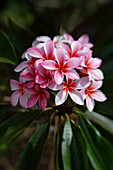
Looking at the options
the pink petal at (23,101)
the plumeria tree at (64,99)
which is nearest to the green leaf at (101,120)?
the plumeria tree at (64,99)

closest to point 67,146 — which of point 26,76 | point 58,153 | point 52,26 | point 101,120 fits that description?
point 58,153

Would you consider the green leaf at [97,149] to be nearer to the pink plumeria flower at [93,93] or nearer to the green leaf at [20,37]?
the pink plumeria flower at [93,93]

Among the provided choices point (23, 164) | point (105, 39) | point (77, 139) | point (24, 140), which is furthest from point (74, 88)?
point (105, 39)

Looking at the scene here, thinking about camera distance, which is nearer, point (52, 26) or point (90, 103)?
point (90, 103)

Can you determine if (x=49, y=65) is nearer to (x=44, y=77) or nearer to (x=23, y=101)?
(x=44, y=77)

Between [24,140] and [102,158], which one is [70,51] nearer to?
[102,158]
